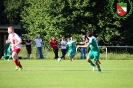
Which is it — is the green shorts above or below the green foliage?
below

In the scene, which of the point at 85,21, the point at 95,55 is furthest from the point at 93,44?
the point at 85,21

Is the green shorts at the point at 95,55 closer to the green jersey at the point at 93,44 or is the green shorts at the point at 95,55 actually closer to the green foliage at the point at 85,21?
the green jersey at the point at 93,44

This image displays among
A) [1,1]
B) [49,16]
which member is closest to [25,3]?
[1,1]

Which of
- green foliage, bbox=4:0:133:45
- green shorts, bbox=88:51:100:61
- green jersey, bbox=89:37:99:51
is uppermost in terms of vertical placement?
green foliage, bbox=4:0:133:45

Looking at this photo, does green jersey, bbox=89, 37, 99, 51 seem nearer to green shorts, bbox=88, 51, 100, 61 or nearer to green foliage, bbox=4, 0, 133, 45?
green shorts, bbox=88, 51, 100, 61

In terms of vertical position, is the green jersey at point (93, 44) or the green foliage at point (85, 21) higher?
the green foliage at point (85, 21)

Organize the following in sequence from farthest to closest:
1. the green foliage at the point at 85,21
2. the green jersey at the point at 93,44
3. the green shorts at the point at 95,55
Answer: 1. the green foliage at the point at 85,21
2. the green shorts at the point at 95,55
3. the green jersey at the point at 93,44

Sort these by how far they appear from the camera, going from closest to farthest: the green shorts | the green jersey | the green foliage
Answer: the green jersey, the green shorts, the green foliage

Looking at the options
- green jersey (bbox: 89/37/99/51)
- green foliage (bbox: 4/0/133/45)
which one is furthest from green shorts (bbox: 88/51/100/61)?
green foliage (bbox: 4/0/133/45)

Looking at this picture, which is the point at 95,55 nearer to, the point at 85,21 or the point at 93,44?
the point at 93,44

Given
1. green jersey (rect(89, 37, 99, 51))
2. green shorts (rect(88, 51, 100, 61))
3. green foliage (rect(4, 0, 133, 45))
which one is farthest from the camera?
green foliage (rect(4, 0, 133, 45))

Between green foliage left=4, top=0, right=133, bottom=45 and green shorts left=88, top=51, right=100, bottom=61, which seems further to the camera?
green foliage left=4, top=0, right=133, bottom=45

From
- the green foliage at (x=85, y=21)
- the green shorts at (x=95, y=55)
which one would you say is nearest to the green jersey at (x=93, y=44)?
the green shorts at (x=95, y=55)

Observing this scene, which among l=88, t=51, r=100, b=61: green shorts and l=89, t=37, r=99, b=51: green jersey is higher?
l=89, t=37, r=99, b=51: green jersey
